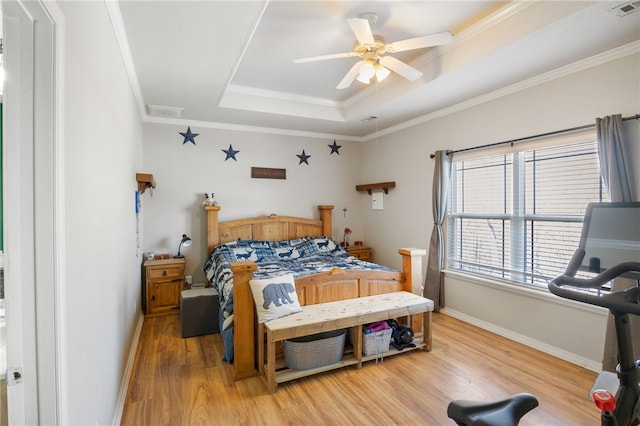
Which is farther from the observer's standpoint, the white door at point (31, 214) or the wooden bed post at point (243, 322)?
the wooden bed post at point (243, 322)

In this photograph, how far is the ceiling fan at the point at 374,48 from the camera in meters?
2.20

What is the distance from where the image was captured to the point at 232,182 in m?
4.62

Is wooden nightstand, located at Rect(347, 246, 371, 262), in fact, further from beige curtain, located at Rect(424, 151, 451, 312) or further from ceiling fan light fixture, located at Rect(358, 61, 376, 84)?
ceiling fan light fixture, located at Rect(358, 61, 376, 84)

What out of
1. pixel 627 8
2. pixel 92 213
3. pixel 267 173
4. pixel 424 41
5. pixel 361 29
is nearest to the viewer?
pixel 92 213

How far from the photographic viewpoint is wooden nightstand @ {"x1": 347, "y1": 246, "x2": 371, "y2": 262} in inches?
200

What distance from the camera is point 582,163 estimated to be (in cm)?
271

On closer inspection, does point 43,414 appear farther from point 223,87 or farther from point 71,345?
point 223,87

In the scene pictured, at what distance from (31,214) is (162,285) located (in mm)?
3265

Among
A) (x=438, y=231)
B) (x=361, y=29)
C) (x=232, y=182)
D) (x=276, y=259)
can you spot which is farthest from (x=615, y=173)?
(x=232, y=182)

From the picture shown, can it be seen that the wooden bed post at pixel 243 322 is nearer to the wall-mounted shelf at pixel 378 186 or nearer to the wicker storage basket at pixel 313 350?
the wicker storage basket at pixel 313 350

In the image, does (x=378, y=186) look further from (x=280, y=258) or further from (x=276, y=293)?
(x=276, y=293)

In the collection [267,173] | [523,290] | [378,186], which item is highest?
[267,173]

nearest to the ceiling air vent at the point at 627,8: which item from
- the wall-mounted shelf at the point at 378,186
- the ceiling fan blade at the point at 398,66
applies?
the ceiling fan blade at the point at 398,66

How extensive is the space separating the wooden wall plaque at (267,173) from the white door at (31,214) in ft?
12.4
